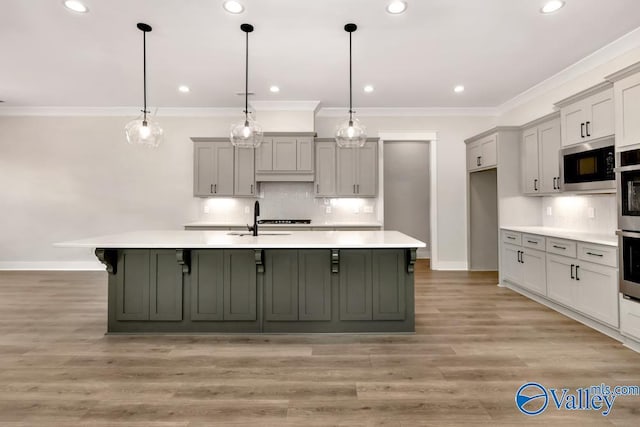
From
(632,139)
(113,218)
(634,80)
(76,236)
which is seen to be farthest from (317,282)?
(76,236)

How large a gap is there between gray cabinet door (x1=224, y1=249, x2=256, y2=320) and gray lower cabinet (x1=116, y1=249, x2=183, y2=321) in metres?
0.44

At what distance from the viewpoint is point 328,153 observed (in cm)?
572

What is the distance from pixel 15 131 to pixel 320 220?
5.65 meters

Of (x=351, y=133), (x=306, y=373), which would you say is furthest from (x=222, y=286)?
(x=351, y=133)

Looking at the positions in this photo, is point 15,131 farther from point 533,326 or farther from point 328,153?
point 533,326

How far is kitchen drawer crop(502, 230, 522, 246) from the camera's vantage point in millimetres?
4562

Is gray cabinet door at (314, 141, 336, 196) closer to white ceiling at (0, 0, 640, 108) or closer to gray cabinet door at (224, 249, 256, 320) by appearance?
white ceiling at (0, 0, 640, 108)

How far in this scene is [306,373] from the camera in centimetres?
243

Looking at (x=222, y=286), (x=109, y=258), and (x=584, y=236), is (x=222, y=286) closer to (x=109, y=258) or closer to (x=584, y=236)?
(x=109, y=258)

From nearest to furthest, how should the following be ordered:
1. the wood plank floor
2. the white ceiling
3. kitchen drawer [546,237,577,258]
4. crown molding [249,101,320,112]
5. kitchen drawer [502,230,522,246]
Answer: the wood plank floor < the white ceiling < kitchen drawer [546,237,577,258] < kitchen drawer [502,230,522,246] < crown molding [249,101,320,112]

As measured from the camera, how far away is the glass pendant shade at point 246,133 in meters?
3.45

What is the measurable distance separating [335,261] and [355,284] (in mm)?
308

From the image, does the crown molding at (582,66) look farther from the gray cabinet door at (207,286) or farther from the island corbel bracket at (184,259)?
the island corbel bracket at (184,259)

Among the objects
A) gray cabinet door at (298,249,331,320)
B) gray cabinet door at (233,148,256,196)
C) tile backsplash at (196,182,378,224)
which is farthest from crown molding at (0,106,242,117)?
gray cabinet door at (298,249,331,320)
